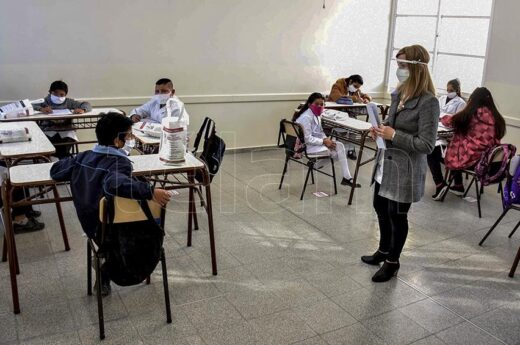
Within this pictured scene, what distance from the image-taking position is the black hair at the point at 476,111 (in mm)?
4445

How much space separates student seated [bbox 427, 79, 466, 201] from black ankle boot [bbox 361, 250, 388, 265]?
5.78 ft

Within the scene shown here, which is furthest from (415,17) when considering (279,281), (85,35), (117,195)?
(117,195)

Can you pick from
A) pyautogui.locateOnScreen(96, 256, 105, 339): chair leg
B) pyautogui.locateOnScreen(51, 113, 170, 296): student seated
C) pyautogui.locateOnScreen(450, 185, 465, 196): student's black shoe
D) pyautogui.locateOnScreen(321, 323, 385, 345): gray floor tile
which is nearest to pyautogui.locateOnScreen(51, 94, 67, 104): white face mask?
pyautogui.locateOnScreen(51, 113, 170, 296): student seated

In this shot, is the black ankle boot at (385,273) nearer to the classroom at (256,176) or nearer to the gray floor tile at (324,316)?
the classroom at (256,176)

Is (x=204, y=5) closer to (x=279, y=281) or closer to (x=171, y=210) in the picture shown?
(x=171, y=210)

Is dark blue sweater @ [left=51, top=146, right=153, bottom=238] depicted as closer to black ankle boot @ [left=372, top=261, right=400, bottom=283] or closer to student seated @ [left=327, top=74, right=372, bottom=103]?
black ankle boot @ [left=372, top=261, right=400, bottom=283]

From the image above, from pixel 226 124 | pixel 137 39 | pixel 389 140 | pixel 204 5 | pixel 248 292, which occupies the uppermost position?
pixel 204 5

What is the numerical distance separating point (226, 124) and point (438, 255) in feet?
11.3

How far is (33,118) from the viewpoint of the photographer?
4.30 meters

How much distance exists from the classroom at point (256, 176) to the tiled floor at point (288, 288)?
2cm

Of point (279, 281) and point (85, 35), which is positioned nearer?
point (279, 281)

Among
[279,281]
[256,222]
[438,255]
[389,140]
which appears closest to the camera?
[389,140]

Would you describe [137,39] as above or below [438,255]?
above

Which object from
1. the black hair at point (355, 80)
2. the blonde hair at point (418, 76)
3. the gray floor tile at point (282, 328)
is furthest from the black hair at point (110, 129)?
the black hair at point (355, 80)
